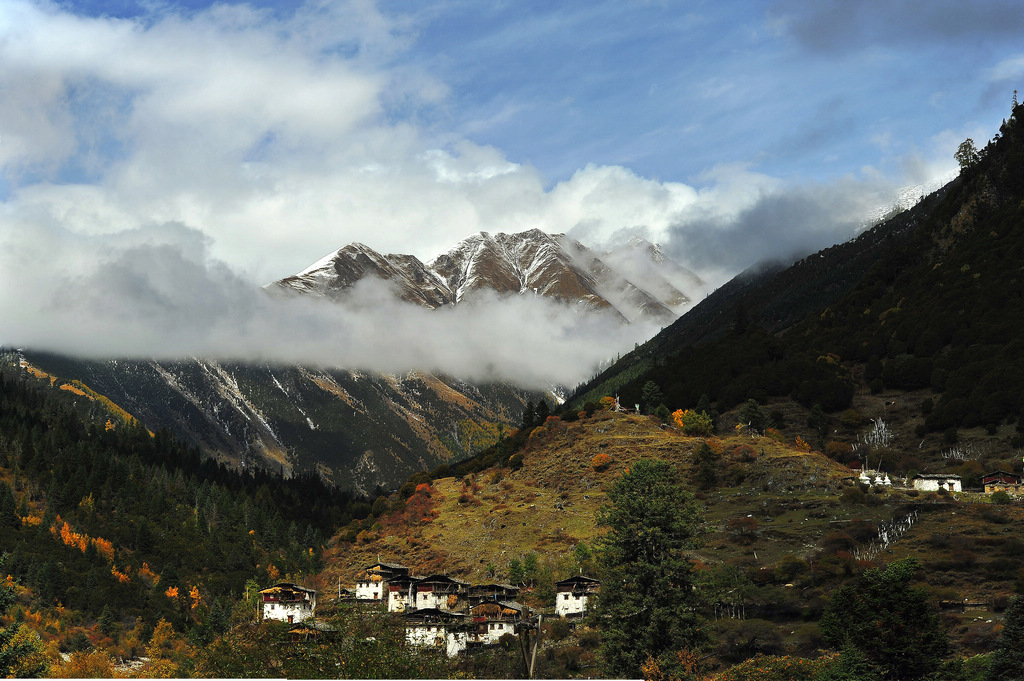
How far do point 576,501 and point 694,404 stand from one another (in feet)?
228

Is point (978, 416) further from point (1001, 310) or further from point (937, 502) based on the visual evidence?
point (937, 502)

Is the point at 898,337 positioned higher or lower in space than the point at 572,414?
higher

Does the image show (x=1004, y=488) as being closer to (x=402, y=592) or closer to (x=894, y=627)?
(x=894, y=627)

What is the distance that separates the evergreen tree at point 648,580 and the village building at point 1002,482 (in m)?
60.3

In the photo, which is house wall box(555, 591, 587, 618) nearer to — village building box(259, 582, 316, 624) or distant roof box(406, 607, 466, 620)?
distant roof box(406, 607, 466, 620)

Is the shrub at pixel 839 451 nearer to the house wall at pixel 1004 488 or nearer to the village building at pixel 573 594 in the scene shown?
the house wall at pixel 1004 488

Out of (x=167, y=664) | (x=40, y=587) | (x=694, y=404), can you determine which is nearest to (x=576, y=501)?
(x=167, y=664)

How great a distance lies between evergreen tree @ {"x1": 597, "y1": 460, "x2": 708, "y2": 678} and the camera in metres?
67.7

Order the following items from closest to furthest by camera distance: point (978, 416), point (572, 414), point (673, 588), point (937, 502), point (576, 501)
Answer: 1. point (673, 588)
2. point (937, 502)
3. point (576, 501)
4. point (978, 416)
5. point (572, 414)

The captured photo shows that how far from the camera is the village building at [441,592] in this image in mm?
101750

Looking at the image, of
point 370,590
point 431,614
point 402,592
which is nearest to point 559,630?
point 431,614

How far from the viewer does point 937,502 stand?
344 ft

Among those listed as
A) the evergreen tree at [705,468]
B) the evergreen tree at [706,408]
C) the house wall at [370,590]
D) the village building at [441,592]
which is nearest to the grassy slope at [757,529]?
the evergreen tree at [705,468]

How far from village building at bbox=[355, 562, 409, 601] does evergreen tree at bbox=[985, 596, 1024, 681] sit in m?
69.3
